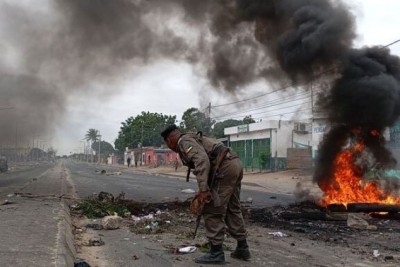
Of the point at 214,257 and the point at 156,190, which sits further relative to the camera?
the point at 156,190

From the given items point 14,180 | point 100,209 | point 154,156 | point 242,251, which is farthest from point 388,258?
point 154,156

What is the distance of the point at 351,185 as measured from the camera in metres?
9.90

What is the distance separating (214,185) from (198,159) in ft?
1.33

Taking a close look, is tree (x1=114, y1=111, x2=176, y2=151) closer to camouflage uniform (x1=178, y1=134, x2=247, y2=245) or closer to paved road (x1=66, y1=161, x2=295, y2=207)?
→ paved road (x1=66, y1=161, x2=295, y2=207)

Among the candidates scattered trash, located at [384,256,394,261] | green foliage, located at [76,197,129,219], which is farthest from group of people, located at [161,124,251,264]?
green foliage, located at [76,197,129,219]

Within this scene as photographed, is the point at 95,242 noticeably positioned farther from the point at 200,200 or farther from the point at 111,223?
the point at 200,200

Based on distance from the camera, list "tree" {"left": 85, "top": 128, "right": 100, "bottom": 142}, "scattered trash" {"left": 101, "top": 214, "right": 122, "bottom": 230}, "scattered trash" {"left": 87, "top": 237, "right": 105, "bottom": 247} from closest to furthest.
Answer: "scattered trash" {"left": 87, "top": 237, "right": 105, "bottom": 247}
"scattered trash" {"left": 101, "top": 214, "right": 122, "bottom": 230}
"tree" {"left": 85, "top": 128, "right": 100, "bottom": 142}

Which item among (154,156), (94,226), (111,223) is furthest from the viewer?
(154,156)

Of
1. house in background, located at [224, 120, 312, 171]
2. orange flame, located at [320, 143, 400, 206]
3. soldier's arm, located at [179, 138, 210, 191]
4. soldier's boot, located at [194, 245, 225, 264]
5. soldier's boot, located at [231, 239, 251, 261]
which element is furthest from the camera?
house in background, located at [224, 120, 312, 171]

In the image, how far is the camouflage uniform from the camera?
448 cm

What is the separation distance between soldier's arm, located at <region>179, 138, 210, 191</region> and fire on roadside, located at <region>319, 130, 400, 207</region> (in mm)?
5855

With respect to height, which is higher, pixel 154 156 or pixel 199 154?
pixel 154 156

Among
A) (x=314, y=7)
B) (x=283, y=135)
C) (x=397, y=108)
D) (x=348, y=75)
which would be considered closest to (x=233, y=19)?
(x=314, y=7)

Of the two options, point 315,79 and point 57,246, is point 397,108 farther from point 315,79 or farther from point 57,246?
point 57,246
